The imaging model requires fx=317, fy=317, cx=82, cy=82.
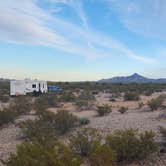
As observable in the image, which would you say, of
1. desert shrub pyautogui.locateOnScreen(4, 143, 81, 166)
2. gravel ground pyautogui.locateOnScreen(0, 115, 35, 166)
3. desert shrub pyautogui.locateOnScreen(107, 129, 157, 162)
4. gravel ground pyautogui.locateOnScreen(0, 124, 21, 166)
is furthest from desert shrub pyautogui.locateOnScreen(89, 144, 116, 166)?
gravel ground pyautogui.locateOnScreen(0, 124, 21, 166)

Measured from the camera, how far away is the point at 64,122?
589 inches

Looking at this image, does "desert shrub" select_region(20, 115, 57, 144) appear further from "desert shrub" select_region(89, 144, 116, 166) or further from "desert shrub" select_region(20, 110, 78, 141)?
"desert shrub" select_region(89, 144, 116, 166)

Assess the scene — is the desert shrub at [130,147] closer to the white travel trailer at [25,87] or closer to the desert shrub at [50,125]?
the desert shrub at [50,125]

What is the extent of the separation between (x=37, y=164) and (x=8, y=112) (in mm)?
12643

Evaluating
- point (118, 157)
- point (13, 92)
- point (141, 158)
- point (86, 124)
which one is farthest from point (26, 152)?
point (13, 92)

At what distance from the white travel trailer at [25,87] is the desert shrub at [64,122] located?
89.0 ft

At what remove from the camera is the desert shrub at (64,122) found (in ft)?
47.9

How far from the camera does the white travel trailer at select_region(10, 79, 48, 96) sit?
42.2 m

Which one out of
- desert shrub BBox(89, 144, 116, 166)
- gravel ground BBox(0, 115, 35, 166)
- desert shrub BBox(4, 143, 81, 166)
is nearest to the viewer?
desert shrub BBox(4, 143, 81, 166)

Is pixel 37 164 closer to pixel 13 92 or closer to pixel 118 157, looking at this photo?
pixel 118 157

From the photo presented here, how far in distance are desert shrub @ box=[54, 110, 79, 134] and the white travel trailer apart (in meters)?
27.1

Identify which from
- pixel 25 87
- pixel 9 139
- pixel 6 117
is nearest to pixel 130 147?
pixel 9 139

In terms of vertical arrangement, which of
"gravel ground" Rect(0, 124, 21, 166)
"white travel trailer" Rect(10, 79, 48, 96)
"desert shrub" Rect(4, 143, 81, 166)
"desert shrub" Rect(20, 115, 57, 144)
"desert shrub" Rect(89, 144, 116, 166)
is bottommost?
"gravel ground" Rect(0, 124, 21, 166)

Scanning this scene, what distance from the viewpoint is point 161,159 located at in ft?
31.4
